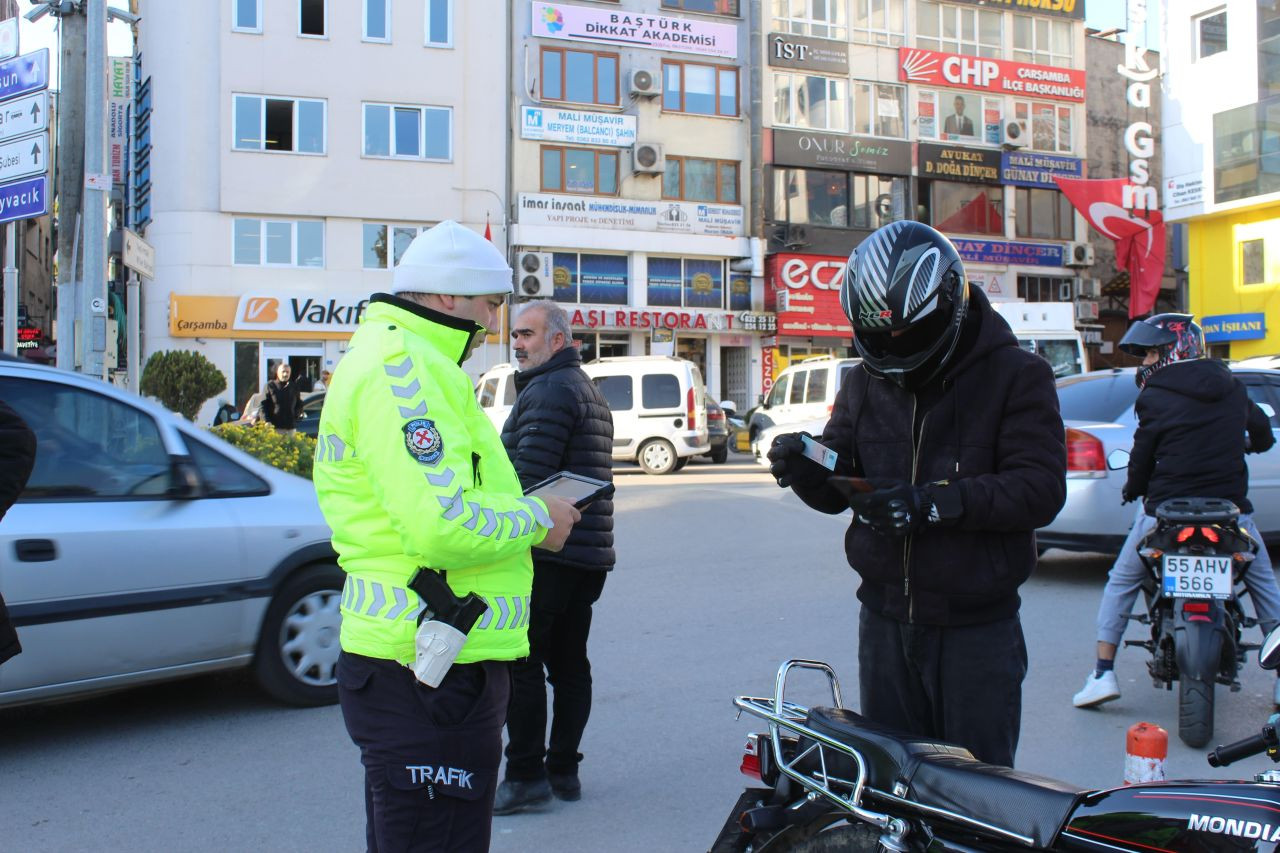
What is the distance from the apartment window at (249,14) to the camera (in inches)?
1125

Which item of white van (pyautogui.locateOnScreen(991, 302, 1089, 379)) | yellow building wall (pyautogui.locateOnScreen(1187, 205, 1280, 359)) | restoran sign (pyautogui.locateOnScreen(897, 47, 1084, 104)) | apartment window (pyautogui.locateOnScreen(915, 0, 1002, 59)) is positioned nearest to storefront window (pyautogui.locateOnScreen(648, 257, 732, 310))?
restoran sign (pyautogui.locateOnScreen(897, 47, 1084, 104))

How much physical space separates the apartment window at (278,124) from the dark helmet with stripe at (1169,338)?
2671cm

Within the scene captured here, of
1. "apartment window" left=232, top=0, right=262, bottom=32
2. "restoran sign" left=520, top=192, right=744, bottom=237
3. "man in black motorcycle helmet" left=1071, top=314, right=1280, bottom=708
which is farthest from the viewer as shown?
"restoran sign" left=520, top=192, right=744, bottom=237

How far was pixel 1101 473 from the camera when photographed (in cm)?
826

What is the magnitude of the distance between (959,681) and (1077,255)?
3725cm

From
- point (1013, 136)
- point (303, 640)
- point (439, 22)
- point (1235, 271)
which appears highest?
point (439, 22)

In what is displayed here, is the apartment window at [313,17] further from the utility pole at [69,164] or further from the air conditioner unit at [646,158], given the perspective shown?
the utility pole at [69,164]

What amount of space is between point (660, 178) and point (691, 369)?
1332 cm

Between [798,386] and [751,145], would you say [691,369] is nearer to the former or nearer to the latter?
[798,386]

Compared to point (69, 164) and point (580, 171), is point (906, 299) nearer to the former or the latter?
point (69, 164)

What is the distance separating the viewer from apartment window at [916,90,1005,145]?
35062 millimetres

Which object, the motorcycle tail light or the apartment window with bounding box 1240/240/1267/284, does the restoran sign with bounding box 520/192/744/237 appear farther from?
the motorcycle tail light

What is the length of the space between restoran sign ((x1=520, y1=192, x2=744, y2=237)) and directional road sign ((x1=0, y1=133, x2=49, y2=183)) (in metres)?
20.8

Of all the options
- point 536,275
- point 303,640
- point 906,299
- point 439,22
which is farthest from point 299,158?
point 906,299
